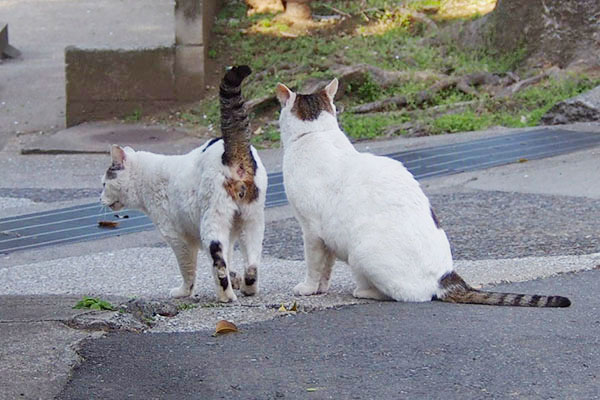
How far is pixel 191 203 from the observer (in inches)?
262

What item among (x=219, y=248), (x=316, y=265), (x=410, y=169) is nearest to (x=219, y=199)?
(x=219, y=248)

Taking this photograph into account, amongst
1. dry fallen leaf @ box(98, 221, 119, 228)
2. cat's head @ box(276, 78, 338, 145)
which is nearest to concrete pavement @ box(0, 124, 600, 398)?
dry fallen leaf @ box(98, 221, 119, 228)

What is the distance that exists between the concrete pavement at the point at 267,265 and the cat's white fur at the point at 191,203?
33 centimetres

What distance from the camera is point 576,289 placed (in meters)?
6.43

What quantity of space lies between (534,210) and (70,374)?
561 cm

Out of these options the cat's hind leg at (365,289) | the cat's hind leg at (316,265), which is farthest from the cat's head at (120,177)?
the cat's hind leg at (365,289)

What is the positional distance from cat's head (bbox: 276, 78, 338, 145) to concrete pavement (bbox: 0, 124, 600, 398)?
1.10 metres

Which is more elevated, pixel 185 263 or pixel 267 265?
pixel 185 263

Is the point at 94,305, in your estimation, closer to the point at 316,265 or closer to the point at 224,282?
the point at 224,282

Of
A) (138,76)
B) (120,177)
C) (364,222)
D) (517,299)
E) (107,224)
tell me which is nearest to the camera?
(517,299)

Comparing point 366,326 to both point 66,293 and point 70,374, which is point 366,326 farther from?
point 66,293

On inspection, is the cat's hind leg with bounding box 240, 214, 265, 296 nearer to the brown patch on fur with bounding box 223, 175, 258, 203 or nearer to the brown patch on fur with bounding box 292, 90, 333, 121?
the brown patch on fur with bounding box 223, 175, 258, 203

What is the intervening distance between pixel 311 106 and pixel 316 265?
3.58ft

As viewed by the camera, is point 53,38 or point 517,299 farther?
point 53,38
